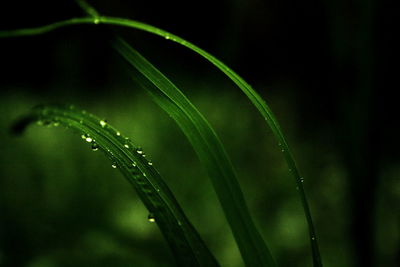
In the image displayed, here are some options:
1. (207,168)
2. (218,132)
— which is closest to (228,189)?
(207,168)

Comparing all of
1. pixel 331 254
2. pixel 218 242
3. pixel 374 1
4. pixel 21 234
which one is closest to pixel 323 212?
pixel 331 254

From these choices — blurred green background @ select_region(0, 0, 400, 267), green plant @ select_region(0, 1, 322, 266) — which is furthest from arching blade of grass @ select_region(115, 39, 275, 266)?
blurred green background @ select_region(0, 0, 400, 267)

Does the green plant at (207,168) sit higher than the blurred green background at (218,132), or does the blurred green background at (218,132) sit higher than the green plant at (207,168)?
the blurred green background at (218,132)

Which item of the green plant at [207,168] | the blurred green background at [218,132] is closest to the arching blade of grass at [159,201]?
the green plant at [207,168]

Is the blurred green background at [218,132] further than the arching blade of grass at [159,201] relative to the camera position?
Yes

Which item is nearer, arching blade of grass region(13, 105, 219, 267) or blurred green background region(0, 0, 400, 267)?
arching blade of grass region(13, 105, 219, 267)

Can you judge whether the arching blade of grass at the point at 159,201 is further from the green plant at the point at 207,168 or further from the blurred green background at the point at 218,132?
the blurred green background at the point at 218,132

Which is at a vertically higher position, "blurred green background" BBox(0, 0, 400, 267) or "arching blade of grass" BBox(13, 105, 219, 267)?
"blurred green background" BBox(0, 0, 400, 267)

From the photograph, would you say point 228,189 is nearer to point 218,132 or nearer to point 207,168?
point 207,168

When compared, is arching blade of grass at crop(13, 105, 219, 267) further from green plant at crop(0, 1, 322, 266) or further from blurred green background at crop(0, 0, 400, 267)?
blurred green background at crop(0, 0, 400, 267)

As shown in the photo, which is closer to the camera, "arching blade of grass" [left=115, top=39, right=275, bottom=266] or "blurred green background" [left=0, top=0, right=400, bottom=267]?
"arching blade of grass" [left=115, top=39, right=275, bottom=266]
